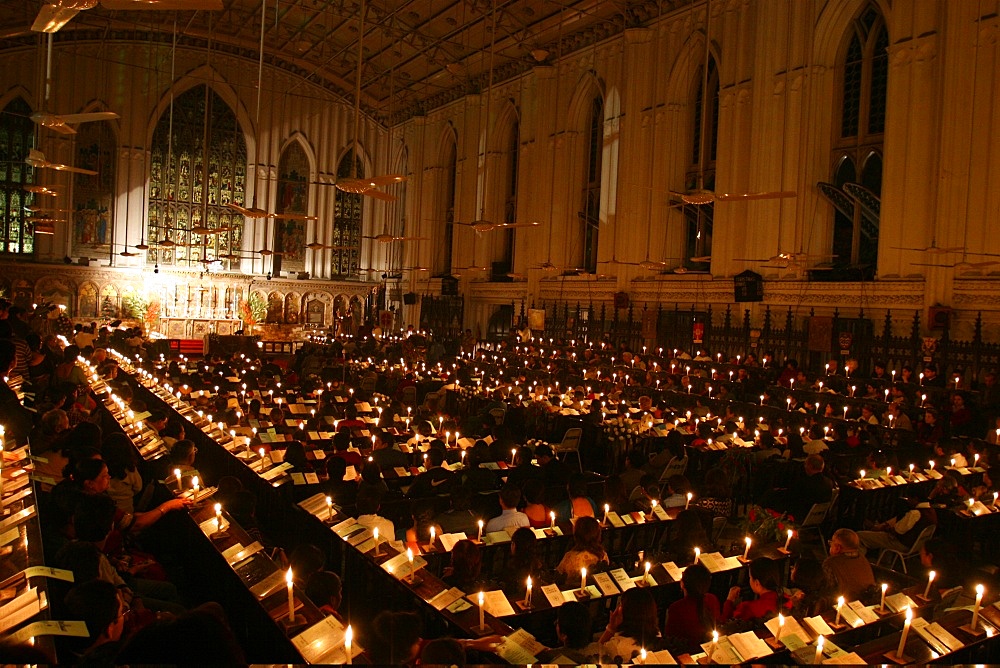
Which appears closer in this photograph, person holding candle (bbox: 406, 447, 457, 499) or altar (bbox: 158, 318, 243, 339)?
person holding candle (bbox: 406, 447, 457, 499)

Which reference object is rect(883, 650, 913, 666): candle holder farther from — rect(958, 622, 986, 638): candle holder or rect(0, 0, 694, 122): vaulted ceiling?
rect(0, 0, 694, 122): vaulted ceiling

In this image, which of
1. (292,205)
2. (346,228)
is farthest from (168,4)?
(346,228)

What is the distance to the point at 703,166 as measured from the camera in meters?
22.4

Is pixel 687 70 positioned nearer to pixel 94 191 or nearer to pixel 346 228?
pixel 346 228

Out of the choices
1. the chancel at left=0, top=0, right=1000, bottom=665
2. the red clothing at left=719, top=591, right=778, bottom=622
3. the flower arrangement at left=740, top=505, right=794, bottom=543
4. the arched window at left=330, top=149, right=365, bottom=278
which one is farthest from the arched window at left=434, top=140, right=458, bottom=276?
the red clothing at left=719, top=591, right=778, bottom=622

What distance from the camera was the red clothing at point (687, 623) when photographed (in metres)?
4.56

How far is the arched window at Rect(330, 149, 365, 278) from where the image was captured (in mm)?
37812

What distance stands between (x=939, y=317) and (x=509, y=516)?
12.9m

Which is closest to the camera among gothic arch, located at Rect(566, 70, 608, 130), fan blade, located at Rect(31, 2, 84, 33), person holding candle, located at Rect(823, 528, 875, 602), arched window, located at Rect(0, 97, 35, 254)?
fan blade, located at Rect(31, 2, 84, 33)

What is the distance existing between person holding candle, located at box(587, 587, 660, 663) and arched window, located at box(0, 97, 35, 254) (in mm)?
33374

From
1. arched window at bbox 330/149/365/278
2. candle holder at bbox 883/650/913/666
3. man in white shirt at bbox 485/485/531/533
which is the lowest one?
candle holder at bbox 883/650/913/666

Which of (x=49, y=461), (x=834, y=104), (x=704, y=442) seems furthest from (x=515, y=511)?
(x=834, y=104)

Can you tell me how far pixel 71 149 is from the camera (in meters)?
31.1

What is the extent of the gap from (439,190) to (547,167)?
32.1 feet
